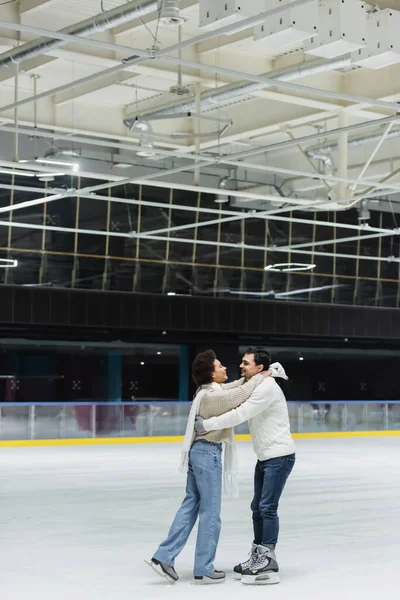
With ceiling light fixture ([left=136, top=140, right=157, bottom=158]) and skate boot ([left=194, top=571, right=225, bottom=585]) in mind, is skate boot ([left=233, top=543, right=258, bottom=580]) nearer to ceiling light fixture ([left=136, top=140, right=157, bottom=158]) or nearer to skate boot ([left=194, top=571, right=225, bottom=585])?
skate boot ([left=194, top=571, right=225, bottom=585])

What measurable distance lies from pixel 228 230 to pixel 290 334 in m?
4.75

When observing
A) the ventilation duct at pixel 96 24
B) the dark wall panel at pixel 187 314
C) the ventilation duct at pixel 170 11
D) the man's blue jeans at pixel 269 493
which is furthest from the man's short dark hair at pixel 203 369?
the dark wall panel at pixel 187 314

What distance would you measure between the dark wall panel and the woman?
2701 cm

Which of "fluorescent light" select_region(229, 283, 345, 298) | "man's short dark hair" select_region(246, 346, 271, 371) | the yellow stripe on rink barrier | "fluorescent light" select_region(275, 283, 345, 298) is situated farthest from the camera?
"fluorescent light" select_region(275, 283, 345, 298)

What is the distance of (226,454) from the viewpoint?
8016 millimetres

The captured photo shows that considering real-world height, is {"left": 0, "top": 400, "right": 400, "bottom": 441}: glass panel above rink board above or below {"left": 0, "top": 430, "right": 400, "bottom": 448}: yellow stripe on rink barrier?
above

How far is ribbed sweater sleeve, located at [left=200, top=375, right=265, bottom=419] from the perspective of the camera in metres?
7.59

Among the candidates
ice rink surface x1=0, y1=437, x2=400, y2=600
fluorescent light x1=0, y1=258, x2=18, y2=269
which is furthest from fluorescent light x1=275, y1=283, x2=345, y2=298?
ice rink surface x1=0, y1=437, x2=400, y2=600

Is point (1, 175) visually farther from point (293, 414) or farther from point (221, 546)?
point (221, 546)

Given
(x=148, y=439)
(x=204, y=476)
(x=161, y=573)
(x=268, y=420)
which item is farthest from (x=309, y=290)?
(x=204, y=476)

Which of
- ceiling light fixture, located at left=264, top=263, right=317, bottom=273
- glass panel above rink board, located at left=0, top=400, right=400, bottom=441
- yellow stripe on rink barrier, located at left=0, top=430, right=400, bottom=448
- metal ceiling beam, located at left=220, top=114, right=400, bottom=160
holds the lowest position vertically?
yellow stripe on rink barrier, located at left=0, top=430, right=400, bottom=448

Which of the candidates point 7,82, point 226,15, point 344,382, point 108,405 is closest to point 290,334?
point 344,382

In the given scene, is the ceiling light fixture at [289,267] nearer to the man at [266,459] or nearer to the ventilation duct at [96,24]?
the ventilation duct at [96,24]

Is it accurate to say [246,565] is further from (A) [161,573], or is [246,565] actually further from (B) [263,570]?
(A) [161,573]
